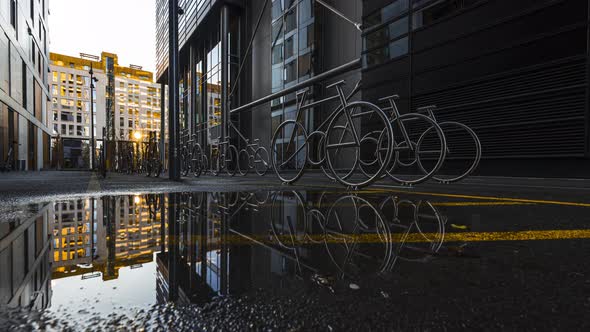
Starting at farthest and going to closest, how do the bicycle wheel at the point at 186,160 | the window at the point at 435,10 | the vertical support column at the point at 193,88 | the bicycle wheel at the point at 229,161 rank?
the vertical support column at the point at 193,88, the bicycle wheel at the point at 186,160, the bicycle wheel at the point at 229,161, the window at the point at 435,10

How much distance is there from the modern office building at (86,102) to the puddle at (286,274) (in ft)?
196

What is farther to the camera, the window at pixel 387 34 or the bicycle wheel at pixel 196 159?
the bicycle wheel at pixel 196 159

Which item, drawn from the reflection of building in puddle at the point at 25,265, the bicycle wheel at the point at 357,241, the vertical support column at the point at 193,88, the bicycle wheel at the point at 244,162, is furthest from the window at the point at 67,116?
the bicycle wheel at the point at 357,241

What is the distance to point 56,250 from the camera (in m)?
0.98

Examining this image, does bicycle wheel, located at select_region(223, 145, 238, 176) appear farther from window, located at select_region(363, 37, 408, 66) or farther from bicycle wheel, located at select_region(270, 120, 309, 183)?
window, located at select_region(363, 37, 408, 66)

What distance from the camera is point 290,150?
4969 mm

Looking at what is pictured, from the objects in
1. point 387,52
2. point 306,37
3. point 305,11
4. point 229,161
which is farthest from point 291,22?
point 229,161

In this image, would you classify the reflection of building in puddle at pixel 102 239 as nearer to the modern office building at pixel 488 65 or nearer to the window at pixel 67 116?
the modern office building at pixel 488 65

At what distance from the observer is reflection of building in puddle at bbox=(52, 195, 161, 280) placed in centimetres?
82

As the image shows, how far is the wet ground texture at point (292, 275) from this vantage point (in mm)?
498

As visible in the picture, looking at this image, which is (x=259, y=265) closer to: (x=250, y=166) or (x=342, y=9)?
(x=250, y=166)

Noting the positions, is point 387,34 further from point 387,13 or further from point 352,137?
Answer: point 352,137

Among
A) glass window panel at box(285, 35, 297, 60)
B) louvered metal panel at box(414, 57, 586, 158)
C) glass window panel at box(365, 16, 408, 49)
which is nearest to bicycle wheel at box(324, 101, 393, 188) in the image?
louvered metal panel at box(414, 57, 586, 158)

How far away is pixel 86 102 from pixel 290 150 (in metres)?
89.3
